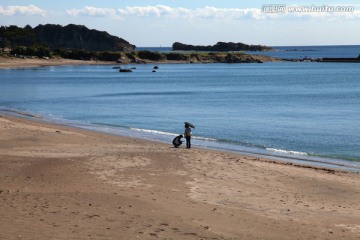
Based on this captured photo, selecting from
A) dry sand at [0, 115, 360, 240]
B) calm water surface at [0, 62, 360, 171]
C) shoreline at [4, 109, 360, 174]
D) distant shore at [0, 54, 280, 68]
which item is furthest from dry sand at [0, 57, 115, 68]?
dry sand at [0, 115, 360, 240]

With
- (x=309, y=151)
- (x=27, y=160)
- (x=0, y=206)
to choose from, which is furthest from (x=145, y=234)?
(x=309, y=151)

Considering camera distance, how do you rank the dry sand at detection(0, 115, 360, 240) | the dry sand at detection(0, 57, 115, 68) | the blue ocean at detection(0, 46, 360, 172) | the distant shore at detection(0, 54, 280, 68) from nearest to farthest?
the dry sand at detection(0, 115, 360, 240) → the blue ocean at detection(0, 46, 360, 172) → the dry sand at detection(0, 57, 115, 68) → the distant shore at detection(0, 54, 280, 68)

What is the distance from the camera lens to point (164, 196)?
14.8m

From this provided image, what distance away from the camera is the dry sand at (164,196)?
11.5 metres

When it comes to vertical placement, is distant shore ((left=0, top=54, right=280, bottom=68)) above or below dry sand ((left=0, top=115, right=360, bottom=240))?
below

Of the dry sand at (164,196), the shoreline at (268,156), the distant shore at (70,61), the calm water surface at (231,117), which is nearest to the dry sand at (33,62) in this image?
the distant shore at (70,61)

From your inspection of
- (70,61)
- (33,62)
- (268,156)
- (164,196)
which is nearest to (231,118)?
(268,156)

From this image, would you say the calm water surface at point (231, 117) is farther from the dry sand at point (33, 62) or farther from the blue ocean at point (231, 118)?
the dry sand at point (33, 62)

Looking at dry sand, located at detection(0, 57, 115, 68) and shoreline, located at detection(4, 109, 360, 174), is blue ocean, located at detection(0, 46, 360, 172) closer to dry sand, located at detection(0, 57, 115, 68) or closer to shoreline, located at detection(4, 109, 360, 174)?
shoreline, located at detection(4, 109, 360, 174)

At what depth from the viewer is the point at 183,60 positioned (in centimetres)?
18812

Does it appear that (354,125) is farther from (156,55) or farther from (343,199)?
(156,55)

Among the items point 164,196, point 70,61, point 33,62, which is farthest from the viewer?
point 70,61

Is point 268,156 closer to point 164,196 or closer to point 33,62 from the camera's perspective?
point 164,196

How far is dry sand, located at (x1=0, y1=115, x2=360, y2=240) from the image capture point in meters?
11.5
